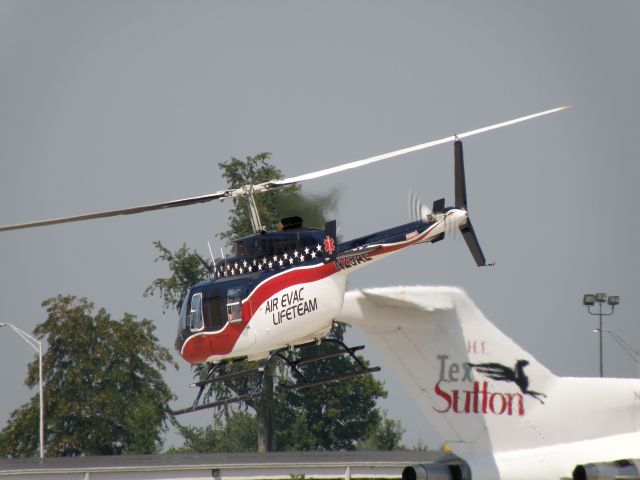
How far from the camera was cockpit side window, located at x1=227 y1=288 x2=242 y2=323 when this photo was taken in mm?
31641

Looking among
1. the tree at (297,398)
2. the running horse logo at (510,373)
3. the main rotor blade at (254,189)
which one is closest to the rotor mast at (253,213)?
the main rotor blade at (254,189)

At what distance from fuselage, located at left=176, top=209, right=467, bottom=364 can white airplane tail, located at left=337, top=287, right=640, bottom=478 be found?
6.78 meters

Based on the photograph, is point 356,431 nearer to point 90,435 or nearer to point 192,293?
point 90,435

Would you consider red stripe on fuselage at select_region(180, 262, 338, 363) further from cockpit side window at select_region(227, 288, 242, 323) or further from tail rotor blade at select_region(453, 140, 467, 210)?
tail rotor blade at select_region(453, 140, 467, 210)

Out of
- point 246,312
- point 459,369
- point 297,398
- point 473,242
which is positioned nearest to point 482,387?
point 459,369

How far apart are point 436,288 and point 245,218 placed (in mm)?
53864

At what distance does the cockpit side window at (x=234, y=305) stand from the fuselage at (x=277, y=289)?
0.02 meters

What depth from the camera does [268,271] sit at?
31.5 m

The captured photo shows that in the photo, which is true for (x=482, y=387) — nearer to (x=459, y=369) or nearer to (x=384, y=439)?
(x=459, y=369)

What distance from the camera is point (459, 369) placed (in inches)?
888

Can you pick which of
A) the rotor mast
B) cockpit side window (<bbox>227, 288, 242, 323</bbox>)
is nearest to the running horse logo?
cockpit side window (<bbox>227, 288, 242, 323</bbox>)

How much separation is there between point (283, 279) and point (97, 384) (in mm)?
51130

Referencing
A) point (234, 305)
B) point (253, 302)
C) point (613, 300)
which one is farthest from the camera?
point (613, 300)

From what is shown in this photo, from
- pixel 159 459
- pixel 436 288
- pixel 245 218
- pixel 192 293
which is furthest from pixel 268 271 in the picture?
pixel 245 218
